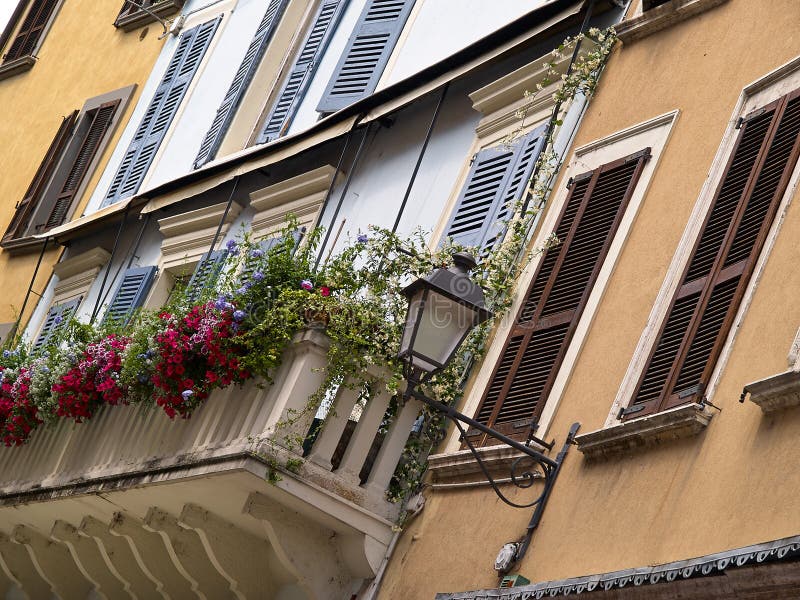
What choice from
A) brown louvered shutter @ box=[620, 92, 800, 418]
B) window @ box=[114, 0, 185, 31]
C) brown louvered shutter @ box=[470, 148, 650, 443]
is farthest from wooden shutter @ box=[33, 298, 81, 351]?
brown louvered shutter @ box=[620, 92, 800, 418]

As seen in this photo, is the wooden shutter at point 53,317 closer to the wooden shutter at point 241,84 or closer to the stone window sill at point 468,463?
the wooden shutter at point 241,84

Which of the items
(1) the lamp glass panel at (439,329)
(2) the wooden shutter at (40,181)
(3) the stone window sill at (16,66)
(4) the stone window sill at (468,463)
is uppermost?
(3) the stone window sill at (16,66)

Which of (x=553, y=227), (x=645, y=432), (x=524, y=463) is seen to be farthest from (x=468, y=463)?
(x=645, y=432)

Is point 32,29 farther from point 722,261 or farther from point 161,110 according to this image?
point 722,261

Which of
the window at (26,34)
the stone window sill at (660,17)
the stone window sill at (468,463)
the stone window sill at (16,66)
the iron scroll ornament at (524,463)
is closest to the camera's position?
the iron scroll ornament at (524,463)

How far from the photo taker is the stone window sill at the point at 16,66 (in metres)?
20.1

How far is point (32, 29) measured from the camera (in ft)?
68.6

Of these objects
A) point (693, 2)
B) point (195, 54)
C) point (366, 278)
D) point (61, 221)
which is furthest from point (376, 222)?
point (61, 221)

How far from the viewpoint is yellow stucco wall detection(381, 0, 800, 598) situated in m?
5.45

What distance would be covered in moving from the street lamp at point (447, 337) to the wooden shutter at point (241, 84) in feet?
23.4

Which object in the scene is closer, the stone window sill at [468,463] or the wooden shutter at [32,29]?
the stone window sill at [468,463]

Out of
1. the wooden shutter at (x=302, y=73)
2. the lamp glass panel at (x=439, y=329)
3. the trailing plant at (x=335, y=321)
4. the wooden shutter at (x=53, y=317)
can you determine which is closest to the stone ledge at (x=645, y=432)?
the lamp glass panel at (x=439, y=329)

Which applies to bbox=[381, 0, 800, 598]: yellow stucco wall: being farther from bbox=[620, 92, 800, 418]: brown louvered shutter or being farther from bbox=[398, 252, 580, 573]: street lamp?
bbox=[620, 92, 800, 418]: brown louvered shutter

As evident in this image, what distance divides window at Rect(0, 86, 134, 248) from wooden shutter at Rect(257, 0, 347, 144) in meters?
4.73
